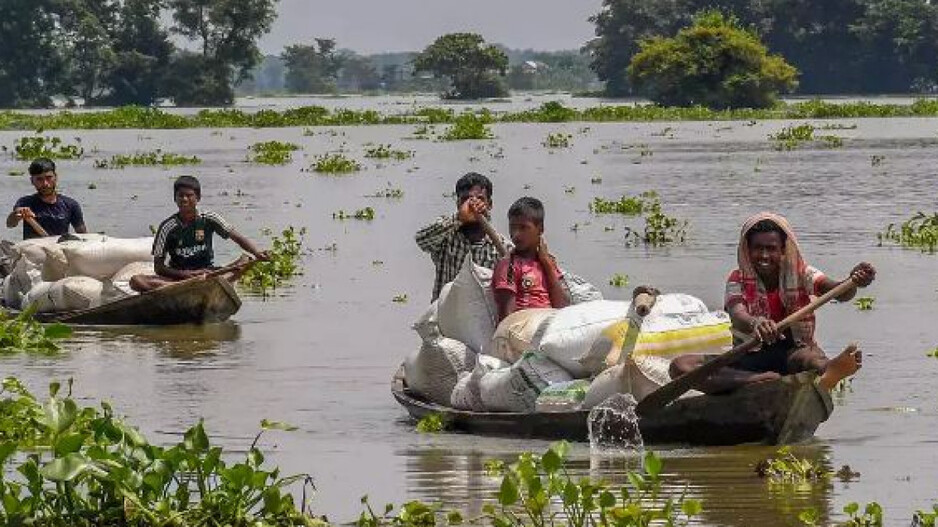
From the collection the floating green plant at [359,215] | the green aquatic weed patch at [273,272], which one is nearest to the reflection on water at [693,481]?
the green aquatic weed patch at [273,272]

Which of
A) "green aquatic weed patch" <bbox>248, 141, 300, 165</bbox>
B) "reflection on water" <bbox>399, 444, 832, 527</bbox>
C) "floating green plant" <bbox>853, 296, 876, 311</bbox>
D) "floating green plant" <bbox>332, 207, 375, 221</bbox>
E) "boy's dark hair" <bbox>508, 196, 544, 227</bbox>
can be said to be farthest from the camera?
"green aquatic weed patch" <bbox>248, 141, 300, 165</bbox>

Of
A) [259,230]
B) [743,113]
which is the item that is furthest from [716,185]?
[743,113]

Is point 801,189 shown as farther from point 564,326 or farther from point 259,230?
point 564,326

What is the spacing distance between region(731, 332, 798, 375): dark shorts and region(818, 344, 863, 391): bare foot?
0.86 ft

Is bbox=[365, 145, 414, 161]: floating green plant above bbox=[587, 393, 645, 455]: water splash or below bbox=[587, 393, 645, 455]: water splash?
below

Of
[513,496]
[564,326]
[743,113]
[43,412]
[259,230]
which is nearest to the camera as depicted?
[513,496]

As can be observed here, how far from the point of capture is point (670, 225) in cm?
2180

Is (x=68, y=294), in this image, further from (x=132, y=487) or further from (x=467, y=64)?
(x=467, y=64)

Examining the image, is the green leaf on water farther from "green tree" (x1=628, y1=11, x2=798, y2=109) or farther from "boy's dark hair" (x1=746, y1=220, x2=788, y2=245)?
"green tree" (x1=628, y1=11, x2=798, y2=109)

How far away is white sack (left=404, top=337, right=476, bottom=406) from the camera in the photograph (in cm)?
1074

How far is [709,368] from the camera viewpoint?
9391 mm

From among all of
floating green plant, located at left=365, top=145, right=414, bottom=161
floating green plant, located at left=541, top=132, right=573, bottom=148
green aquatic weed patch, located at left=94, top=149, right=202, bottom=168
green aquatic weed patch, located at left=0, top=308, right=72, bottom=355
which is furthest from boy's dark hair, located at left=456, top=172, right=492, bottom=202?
floating green plant, located at left=541, top=132, right=573, bottom=148

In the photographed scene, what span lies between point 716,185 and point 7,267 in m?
15.9

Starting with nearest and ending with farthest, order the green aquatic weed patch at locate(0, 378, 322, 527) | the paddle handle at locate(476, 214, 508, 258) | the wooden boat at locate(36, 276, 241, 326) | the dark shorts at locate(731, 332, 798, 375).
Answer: the green aquatic weed patch at locate(0, 378, 322, 527), the dark shorts at locate(731, 332, 798, 375), the paddle handle at locate(476, 214, 508, 258), the wooden boat at locate(36, 276, 241, 326)
